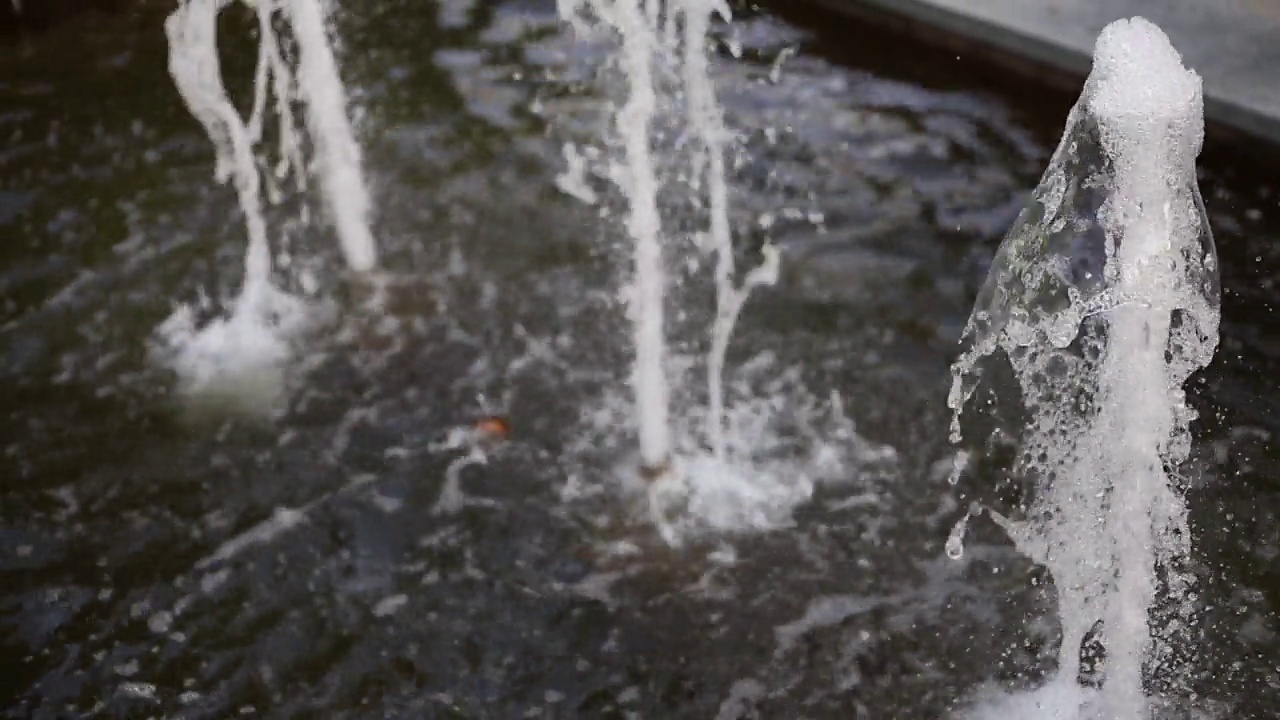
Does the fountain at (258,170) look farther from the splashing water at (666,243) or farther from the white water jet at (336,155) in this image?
the splashing water at (666,243)

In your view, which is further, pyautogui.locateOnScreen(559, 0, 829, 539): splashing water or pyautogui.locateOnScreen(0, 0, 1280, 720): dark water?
pyautogui.locateOnScreen(559, 0, 829, 539): splashing water

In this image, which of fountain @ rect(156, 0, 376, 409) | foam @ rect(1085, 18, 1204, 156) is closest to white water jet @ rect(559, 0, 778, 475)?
fountain @ rect(156, 0, 376, 409)

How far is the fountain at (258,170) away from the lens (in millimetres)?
5051

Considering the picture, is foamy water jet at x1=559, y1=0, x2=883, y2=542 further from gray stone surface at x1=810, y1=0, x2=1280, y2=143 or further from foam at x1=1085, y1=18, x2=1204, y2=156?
foam at x1=1085, y1=18, x2=1204, y2=156

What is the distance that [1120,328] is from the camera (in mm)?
3459

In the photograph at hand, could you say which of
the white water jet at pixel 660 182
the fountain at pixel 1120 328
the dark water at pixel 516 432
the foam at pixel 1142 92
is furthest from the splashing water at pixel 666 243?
the foam at pixel 1142 92

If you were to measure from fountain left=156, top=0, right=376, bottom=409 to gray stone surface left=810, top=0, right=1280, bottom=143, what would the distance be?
116 inches

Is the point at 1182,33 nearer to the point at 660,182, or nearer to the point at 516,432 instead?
the point at 660,182

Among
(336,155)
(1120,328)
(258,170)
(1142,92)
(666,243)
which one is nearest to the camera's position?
(1142,92)

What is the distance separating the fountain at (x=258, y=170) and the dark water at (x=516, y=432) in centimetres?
11

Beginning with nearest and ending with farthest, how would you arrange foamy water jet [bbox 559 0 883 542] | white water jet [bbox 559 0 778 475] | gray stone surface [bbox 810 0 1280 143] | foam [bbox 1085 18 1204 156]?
foam [bbox 1085 18 1204 156] → foamy water jet [bbox 559 0 883 542] → white water jet [bbox 559 0 778 475] → gray stone surface [bbox 810 0 1280 143]

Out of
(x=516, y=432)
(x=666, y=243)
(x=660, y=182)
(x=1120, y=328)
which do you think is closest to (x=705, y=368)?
(x=516, y=432)

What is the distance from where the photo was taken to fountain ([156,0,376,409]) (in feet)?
16.6

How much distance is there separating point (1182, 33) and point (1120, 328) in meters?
3.46
